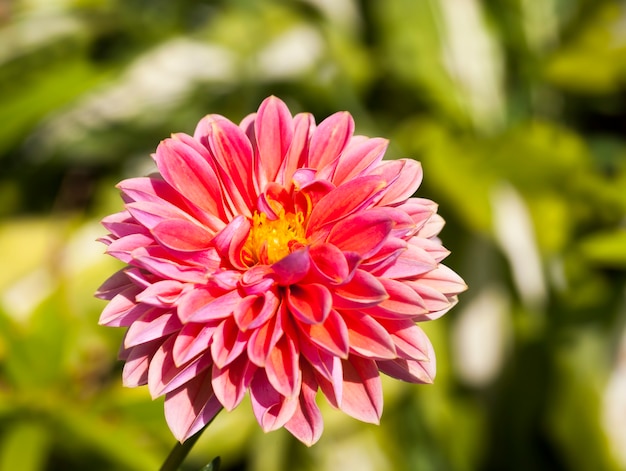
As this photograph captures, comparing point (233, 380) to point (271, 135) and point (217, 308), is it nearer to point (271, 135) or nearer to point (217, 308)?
point (217, 308)

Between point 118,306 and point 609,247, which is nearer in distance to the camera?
point 118,306

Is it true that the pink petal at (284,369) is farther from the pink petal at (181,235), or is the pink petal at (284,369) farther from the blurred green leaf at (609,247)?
the blurred green leaf at (609,247)

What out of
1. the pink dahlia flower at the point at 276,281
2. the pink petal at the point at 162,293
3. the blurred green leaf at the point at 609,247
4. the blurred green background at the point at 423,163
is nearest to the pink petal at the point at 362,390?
the pink dahlia flower at the point at 276,281

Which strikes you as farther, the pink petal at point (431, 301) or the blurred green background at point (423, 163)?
the blurred green background at point (423, 163)

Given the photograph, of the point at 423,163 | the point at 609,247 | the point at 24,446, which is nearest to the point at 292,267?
the point at 609,247

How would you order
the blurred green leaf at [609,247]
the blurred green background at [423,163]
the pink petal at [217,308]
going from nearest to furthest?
the pink petal at [217,308], the blurred green leaf at [609,247], the blurred green background at [423,163]

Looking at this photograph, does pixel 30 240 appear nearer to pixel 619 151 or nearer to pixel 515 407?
pixel 515 407
